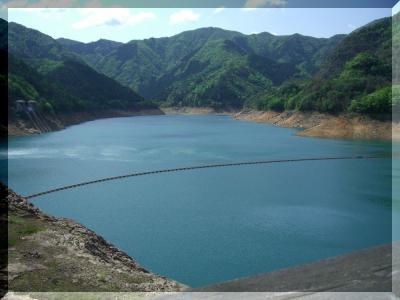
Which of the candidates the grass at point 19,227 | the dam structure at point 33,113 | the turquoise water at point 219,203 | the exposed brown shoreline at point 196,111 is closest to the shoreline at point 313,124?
the dam structure at point 33,113

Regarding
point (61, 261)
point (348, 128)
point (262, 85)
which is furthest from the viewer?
point (262, 85)

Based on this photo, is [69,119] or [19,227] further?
[69,119]

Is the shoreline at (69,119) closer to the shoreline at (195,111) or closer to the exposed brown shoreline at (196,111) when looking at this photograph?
the shoreline at (195,111)

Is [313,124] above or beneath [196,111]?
beneath

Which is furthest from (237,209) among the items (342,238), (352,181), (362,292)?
(362,292)

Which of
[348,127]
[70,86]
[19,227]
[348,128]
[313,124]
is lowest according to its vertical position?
[19,227]

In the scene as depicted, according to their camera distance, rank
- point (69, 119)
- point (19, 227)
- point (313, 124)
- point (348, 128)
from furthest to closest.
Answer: point (69, 119)
point (313, 124)
point (348, 128)
point (19, 227)

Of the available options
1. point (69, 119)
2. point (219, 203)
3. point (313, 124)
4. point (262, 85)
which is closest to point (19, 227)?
point (219, 203)

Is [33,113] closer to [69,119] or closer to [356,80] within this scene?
[69,119]

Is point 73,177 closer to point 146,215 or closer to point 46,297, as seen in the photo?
point 146,215
